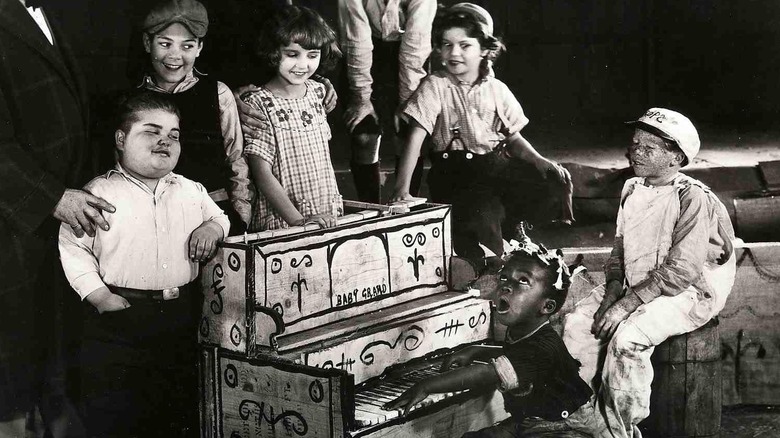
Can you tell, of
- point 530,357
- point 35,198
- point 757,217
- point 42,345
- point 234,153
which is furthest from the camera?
point 757,217

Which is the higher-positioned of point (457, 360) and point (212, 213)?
point (212, 213)

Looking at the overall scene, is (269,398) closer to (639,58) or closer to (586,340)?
(586,340)

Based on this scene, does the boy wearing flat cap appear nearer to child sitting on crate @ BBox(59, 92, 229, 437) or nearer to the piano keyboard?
child sitting on crate @ BBox(59, 92, 229, 437)

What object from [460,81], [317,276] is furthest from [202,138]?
[460,81]

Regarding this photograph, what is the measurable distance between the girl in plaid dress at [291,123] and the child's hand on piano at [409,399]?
1.99 ft

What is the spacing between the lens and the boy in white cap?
357 centimetres

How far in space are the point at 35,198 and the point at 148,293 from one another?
43cm

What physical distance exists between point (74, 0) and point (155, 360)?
115 cm

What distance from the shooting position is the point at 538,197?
3.85 metres

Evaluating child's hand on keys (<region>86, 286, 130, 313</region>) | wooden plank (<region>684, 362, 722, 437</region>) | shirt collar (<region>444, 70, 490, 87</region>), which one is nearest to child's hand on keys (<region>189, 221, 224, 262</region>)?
child's hand on keys (<region>86, 286, 130, 313</region>)

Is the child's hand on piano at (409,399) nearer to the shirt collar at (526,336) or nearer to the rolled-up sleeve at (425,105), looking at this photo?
the shirt collar at (526,336)

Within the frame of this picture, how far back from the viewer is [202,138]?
3309 mm

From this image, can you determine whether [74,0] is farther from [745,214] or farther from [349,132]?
[745,214]

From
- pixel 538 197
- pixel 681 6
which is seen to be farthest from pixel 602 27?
pixel 538 197
